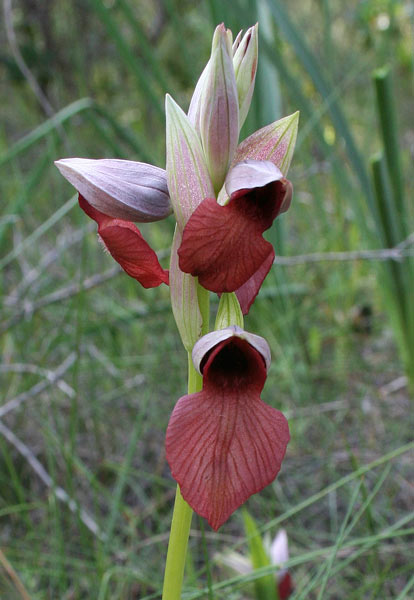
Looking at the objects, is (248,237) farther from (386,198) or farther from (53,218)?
(386,198)

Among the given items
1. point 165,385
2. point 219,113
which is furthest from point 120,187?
point 165,385

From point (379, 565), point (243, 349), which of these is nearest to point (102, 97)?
point (379, 565)

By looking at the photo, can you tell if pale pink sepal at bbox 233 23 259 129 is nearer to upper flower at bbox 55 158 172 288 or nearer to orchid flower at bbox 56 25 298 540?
orchid flower at bbox 56 25 298 540

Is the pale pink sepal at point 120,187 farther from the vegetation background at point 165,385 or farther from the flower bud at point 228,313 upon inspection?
the vegetation background at point 165,385

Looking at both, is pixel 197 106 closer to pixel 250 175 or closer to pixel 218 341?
pixel 250 175

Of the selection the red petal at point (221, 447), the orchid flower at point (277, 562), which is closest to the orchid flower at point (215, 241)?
the red petal at point (221, 447)

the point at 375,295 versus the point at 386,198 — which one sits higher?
the point at 386,198
